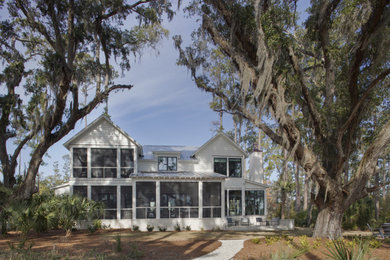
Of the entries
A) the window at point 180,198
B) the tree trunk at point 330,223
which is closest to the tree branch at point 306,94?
the tree trunk at point 330,223

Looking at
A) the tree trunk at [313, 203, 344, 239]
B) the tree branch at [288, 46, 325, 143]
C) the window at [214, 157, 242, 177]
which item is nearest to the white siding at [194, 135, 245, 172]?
the window at [214, 157, 242, 177]

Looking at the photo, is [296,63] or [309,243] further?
[296,63]

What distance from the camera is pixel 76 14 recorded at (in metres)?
16.2

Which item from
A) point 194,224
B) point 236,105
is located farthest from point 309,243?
point 194,224

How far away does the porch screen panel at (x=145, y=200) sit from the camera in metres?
19.8

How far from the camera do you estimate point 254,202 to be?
79.2 feet

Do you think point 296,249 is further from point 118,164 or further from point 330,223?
point 118,164

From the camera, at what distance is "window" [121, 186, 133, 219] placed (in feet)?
68.7

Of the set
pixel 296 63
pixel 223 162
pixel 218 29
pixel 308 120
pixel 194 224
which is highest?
pixel 218 29

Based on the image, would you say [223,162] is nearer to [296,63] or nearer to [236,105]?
[236,105]

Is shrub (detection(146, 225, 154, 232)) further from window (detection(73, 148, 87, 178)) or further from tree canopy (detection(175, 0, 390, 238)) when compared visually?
tree canopy (detection(175, 0, 390, 238))

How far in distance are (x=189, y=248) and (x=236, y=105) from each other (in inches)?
231

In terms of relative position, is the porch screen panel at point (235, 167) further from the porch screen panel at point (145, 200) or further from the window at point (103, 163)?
the window at point (103, 163)

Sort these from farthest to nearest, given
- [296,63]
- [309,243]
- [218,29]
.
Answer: [218,29]
[296,63]
[309,243]
